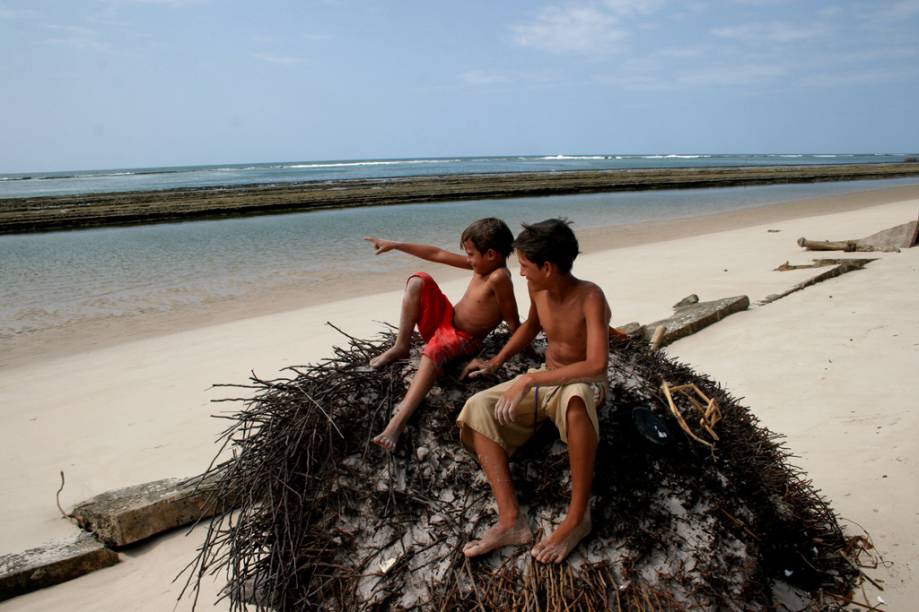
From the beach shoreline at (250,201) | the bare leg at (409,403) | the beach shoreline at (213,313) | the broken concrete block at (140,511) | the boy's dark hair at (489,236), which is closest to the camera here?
the bare leg at (409,403)

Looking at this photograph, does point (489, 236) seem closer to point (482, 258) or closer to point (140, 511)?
point (482, 258)

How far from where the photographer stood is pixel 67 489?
571cm

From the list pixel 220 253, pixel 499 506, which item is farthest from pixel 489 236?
pixel 220 253

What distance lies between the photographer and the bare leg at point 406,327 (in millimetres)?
3811

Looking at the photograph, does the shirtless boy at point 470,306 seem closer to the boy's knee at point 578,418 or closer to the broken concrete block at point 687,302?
the boy's knee at point 578,418

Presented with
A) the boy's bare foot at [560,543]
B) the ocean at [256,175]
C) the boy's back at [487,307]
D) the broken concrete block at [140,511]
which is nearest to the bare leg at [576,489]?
the boy's bare foot at [560,543]

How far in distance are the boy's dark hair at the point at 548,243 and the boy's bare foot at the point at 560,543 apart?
1.15 meters

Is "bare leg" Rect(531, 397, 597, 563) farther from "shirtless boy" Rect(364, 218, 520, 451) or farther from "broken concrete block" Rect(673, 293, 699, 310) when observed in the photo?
"broken concrete block" Rect(673, 293, 699, 310)

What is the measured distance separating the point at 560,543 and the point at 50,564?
3387mm

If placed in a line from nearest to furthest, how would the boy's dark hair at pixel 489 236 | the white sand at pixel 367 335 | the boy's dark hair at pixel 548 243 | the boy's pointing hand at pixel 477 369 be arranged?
the boy's dark hair at pixel 548 243 < the boy's pointing hand at pixel 477 369 < the boy's dark hair at pixel 489 236 < the white sand at pixel 367 335

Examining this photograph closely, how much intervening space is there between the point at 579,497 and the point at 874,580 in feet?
6.18

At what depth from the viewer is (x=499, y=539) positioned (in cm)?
294

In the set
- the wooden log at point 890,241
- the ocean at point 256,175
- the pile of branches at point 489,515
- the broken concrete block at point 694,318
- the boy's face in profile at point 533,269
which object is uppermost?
the boy's face in profile at point 533,269

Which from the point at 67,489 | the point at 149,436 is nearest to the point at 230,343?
the point at 149,436
